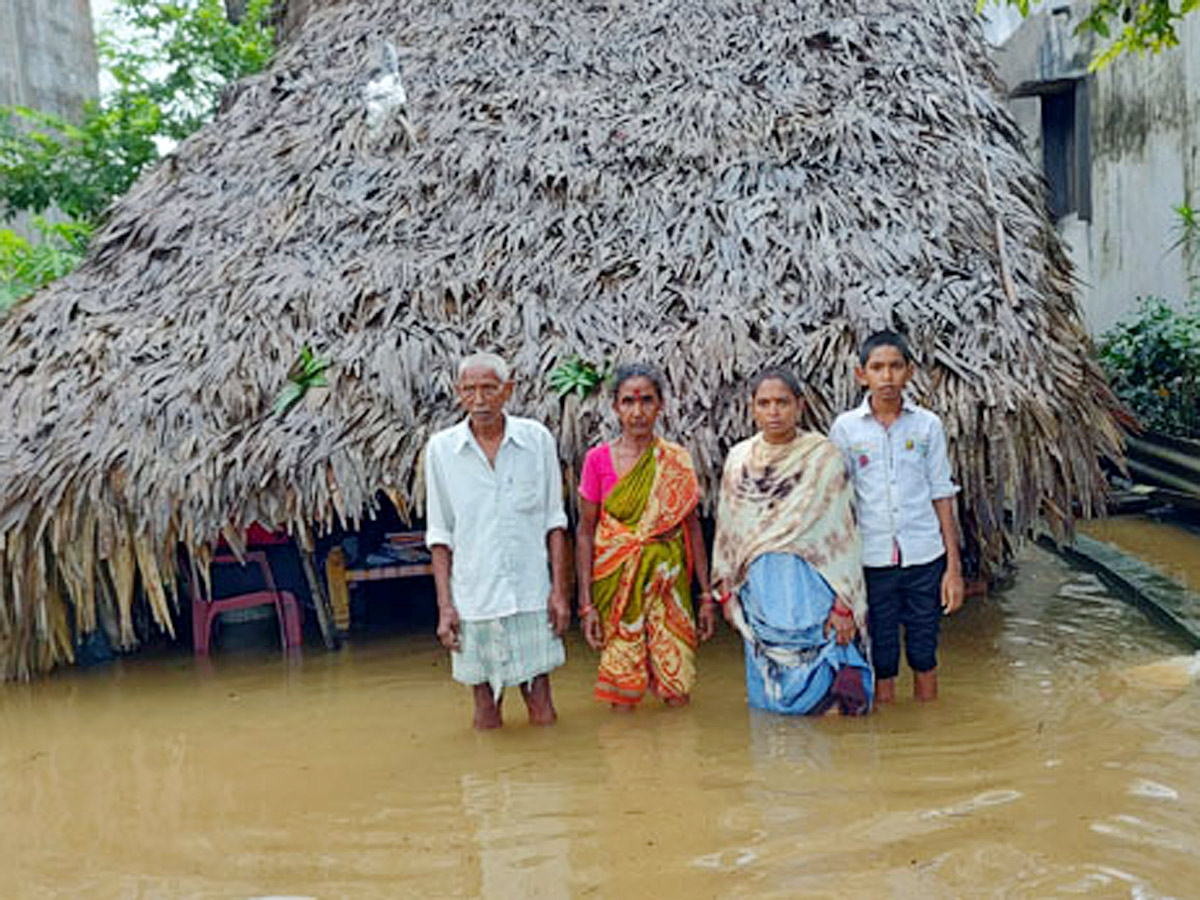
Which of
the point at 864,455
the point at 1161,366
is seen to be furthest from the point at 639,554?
the point at 1161,366

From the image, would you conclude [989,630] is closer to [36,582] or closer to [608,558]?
[608,558]

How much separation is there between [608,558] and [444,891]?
4.64 feet

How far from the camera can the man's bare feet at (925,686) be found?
13.3ft

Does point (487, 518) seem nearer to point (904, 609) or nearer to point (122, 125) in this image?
point (904, 609)

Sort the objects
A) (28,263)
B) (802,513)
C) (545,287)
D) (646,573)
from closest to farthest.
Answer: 1. (802,513)
2. (646,573)
3. (545,287)
4. (28,263)

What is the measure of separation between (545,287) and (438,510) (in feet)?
5.16

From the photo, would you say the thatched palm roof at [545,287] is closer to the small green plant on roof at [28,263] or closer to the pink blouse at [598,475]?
the pink blouse at [598,475]

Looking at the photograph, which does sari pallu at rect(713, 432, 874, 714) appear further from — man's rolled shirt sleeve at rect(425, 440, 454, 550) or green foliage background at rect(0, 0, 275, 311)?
green foliage background at rect(0, 0, 275, 311)

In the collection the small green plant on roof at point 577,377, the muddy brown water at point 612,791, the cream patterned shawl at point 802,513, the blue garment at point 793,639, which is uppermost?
the small green plant on roof at point 577,377

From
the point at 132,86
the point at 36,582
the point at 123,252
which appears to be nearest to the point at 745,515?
the point at 36,582

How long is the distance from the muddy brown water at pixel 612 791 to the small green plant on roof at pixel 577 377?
1.18 metres

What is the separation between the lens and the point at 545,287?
509 centimetres

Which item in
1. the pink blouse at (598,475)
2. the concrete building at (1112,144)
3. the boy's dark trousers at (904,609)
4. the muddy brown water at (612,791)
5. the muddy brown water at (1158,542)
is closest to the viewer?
the muddy brown water at (612,791)

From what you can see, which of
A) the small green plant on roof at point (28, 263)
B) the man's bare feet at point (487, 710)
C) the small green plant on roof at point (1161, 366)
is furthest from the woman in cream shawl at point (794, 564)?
the small green plant on roof at point (28, 263)
